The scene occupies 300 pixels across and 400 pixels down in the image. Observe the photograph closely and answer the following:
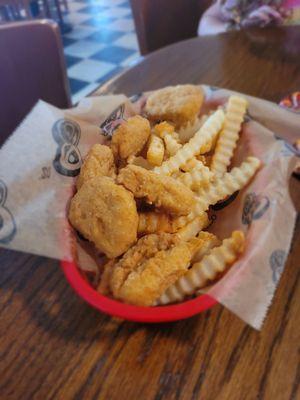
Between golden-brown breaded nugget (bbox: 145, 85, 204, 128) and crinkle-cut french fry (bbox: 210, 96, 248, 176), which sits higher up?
golden-brown breaded nugget (bbox: 145, 85, 204, 128)

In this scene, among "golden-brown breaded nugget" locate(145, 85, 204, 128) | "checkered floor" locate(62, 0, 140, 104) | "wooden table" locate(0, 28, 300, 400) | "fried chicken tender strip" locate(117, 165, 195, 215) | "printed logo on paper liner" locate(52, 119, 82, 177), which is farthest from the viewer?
"checkered floor" locate(62, 0, 140, 104)

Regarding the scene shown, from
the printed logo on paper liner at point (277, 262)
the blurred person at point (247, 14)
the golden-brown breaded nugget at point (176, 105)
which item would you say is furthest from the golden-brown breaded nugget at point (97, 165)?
the blurred person at point (247, 14)

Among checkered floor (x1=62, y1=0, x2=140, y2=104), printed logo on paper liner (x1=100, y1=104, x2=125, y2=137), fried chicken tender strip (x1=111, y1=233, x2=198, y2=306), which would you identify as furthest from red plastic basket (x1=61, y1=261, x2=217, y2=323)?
checkered floor (x1=62, y1=0, x2=140, y2=104)

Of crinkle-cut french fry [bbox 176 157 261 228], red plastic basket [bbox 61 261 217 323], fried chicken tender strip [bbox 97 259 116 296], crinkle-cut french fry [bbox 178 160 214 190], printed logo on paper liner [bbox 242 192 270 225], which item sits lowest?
red plastic basket [bbox 61 261 217 323]

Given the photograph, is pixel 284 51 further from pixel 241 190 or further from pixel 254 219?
pixel 254 219

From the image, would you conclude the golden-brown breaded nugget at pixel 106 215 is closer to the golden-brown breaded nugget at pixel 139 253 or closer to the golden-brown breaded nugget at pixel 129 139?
the golden-brown breaded nugget at pixel 139 253

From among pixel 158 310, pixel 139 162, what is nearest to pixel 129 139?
pixel 139 162

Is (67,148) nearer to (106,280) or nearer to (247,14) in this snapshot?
(106,280)

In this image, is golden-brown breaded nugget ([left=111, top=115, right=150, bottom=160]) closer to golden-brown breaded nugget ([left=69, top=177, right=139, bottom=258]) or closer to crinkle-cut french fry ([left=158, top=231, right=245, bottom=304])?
golden-brown breaded nugget ([left=69, top=177, right=139, bottom=258])
